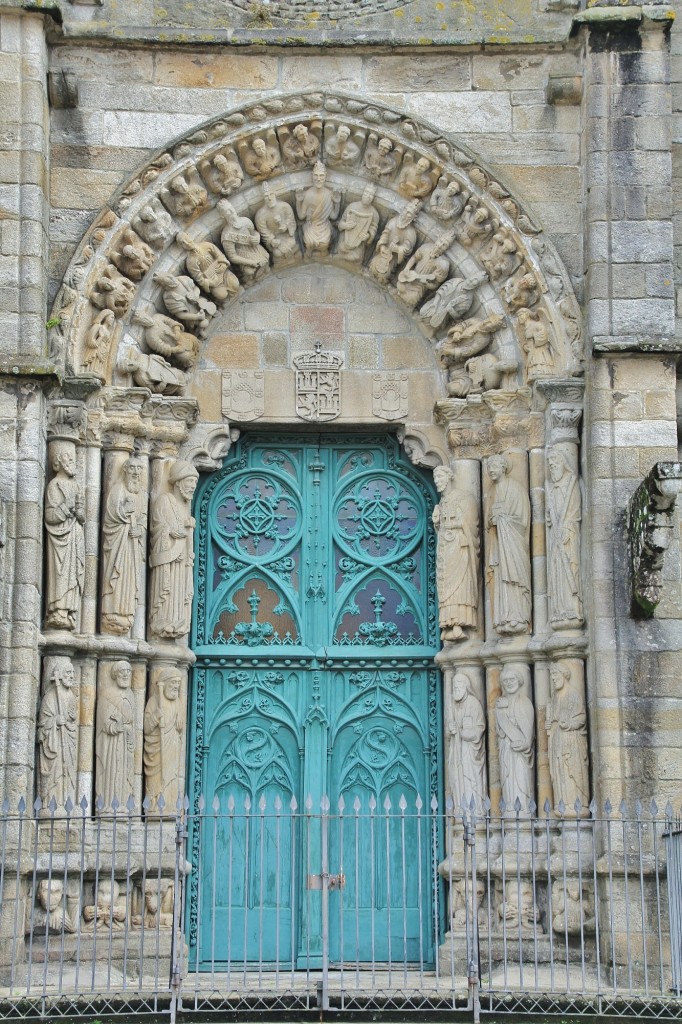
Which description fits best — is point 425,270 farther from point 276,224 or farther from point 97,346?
point 97,346

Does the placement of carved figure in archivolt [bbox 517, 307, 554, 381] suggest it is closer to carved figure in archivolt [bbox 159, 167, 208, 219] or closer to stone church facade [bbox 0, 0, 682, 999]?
stone church facade [bbox 0, 0, 682, 999]

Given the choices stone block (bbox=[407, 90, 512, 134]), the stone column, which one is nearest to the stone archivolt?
stone block (bbox=[407, 90, 512, 134])

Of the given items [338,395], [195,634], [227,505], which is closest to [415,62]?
[338,395]

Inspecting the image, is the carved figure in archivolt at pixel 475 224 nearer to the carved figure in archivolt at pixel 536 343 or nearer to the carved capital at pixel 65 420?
the carved figure in archivolt at pixel 536 343

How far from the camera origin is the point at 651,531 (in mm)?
9141

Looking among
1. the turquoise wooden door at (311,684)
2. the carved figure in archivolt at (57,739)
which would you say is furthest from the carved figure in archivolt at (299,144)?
the carved figure in archivolt at (57,739)

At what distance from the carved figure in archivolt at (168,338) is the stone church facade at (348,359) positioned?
0.08 feet

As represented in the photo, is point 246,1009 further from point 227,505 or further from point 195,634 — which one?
point 227,505

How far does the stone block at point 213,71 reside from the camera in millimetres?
10383

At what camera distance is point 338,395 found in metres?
10.7

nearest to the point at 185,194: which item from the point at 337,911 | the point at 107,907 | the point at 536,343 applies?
the point at 536,343

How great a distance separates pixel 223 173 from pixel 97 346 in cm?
139

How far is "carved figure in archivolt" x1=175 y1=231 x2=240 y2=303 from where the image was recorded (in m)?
10.4

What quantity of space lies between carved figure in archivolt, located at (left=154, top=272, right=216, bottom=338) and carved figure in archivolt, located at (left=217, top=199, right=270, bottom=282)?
1.05ft
